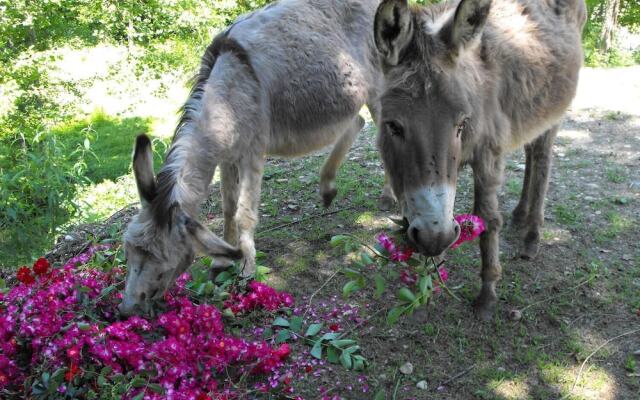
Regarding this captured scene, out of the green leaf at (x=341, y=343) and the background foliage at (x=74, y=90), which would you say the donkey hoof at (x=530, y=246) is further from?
the background foliage at (x=74, y=90)

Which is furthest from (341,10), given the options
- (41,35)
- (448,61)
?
(41,35)

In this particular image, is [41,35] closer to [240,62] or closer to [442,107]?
[240,62]

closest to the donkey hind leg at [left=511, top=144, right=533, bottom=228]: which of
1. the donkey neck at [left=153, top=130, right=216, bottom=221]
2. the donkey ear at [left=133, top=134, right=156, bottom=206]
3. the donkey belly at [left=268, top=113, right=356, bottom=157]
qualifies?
the donkey belly at [left=268, top=113, right=356, bottom=157]

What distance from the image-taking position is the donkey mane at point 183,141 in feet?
8.89

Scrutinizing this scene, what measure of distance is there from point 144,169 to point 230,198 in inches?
49.4

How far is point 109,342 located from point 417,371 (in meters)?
1.63

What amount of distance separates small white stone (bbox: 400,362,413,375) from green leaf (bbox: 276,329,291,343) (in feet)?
2.25

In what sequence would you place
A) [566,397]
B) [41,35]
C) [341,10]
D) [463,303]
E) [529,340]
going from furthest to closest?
[41,35]
[341,10]
[463,303]
[529,340]
[566,397]

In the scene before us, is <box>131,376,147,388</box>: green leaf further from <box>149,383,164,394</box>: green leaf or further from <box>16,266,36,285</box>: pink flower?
<box>16,266,36,285</box>: pink flower

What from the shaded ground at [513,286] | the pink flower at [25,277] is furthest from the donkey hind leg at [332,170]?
the pink flower at [25,277]

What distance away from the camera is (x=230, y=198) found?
390 centimetres

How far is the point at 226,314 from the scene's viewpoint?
308cm

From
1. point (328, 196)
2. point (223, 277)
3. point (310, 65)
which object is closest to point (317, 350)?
point (223, 277)

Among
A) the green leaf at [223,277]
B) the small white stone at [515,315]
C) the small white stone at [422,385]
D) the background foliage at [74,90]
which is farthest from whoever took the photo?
the background foliage at [74,90]
